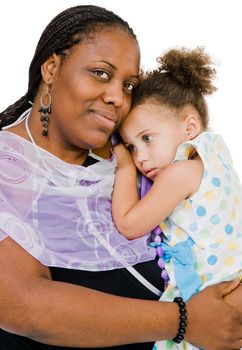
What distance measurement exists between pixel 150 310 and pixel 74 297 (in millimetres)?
215

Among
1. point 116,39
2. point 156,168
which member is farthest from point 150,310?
point 116,39

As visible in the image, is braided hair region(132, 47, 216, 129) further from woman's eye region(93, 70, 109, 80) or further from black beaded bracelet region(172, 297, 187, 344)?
black beaded bracelet region(172, 297, 187, 344)

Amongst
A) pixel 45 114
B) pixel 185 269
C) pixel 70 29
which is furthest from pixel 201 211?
pixel 70 29

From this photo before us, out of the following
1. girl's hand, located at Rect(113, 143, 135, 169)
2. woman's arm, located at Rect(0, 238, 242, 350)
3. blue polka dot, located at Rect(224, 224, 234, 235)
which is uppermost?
girl's hand, located at Rect(113, 143, 135, 169)

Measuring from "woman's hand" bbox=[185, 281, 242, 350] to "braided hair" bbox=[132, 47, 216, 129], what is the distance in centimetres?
57

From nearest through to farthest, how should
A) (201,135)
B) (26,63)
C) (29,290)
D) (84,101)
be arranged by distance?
(29,290), (84,101), (201,135), (26,63)

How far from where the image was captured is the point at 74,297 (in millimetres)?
1769

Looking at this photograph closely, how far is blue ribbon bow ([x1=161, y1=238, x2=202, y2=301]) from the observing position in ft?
6.59

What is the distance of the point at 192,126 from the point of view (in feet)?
7.18

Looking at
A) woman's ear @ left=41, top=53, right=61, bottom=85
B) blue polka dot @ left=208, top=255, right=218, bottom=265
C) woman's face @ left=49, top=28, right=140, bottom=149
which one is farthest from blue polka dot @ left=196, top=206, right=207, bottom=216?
woman's ear @ left=41, top=53, right=61, bottom=85

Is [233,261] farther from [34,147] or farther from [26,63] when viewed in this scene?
[26,63]

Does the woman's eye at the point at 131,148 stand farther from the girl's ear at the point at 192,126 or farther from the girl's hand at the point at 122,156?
the girl's ear at the point at 192,126

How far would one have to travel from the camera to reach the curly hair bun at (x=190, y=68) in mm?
2246

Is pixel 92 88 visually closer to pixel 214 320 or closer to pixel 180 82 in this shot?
pixel 180 82
